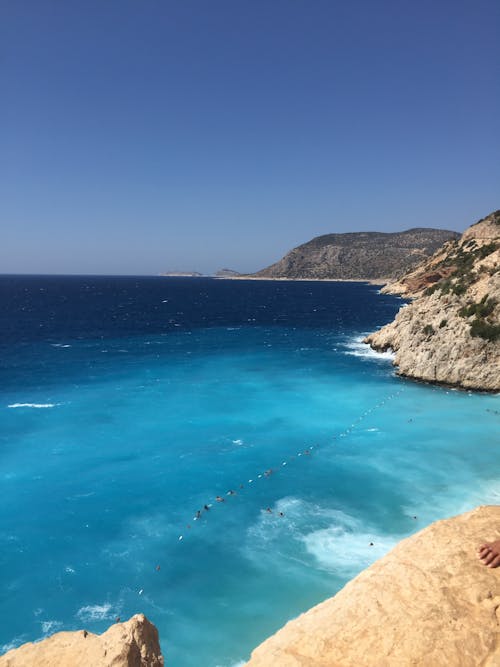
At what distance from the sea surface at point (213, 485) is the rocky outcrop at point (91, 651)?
12548 mm

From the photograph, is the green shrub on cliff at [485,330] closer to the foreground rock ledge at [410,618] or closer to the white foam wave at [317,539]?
the white foam wave at [317,539]

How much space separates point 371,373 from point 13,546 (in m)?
48.2

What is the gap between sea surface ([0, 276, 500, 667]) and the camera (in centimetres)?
2144

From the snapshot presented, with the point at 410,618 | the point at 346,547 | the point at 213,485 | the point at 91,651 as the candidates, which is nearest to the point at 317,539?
the point at 346,547

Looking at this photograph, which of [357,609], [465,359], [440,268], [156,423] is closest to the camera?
[357,609]

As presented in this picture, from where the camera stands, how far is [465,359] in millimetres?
53844

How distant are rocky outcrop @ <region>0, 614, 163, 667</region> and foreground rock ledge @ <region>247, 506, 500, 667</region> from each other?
2.39 meters

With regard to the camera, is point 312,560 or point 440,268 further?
point 440,268

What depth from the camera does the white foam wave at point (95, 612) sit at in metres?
20.2

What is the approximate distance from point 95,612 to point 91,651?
15.3 metres

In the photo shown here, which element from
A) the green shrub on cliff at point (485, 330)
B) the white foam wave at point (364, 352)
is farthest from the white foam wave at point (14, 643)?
the white foam wave at point (364, 352)

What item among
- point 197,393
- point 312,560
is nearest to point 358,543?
point 312,560

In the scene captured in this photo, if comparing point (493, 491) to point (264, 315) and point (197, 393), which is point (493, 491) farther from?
point (264, 315)

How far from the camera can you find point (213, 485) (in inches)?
1271
